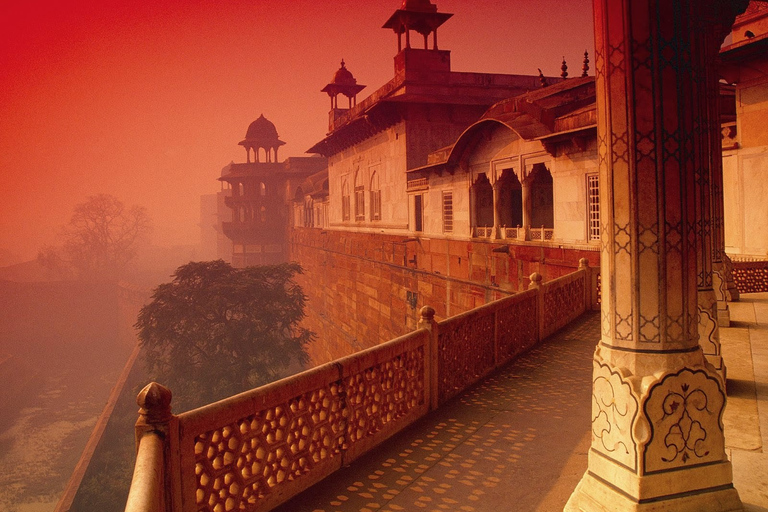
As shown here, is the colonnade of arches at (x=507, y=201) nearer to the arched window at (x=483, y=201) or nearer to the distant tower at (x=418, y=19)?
the arched window at (x=483, y=201)

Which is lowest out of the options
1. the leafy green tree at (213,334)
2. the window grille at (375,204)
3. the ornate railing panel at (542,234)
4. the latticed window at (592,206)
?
the leafy green tree at (213,334)

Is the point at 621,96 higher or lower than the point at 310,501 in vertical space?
higher

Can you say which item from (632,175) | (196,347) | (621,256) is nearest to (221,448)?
(621,256)

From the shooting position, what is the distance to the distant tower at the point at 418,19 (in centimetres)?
1934

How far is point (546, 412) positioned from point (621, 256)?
282 centimetres

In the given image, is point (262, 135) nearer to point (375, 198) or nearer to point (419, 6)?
point (375, 198)

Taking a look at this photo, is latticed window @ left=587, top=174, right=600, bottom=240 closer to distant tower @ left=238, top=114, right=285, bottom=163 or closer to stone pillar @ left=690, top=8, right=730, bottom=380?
stone pillar @ left=690, top=8, right=730, bottom=380

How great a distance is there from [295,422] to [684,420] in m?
2.34

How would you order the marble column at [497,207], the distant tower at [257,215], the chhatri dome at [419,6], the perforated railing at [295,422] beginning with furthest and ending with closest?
the distant tower at [257,215], the chhatri dome at [419,6], the marble column at [497,207], the perforated railing at [295,422]

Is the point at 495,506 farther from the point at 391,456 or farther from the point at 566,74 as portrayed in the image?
the point at 566,74

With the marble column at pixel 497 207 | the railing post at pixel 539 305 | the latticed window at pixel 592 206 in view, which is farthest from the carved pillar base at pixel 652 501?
the marble column at pixel 497 207

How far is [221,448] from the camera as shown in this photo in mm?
3199

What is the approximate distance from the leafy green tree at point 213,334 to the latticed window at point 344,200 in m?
5.02

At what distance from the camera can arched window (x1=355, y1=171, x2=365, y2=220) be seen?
2389 centimetres
